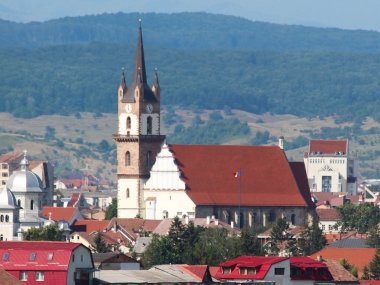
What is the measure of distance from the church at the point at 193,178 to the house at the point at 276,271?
58926mm

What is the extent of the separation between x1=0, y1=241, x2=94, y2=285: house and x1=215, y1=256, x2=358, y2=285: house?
30.4 ft

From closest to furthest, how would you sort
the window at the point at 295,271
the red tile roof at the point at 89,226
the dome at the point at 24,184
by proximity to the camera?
the window at the point at 295,271 → the dome at the point at 24,184 → the red tile roof at the point at 89,226

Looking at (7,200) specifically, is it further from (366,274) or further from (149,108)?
(149,108)

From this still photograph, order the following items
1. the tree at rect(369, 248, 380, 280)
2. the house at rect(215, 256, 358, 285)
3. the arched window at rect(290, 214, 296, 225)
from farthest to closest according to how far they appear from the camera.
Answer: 1. the arched window at rect(290, 214, 296, 225)
2. the tree at rect(369, 248, 380, 280)
3. the house at rect(215, 256, 358, 285)

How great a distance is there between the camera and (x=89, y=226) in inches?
5295

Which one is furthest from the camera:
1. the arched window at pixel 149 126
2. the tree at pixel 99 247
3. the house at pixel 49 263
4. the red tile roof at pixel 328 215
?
the red tile roof at pixel 328 215

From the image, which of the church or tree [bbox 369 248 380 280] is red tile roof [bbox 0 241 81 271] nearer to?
tree [bbox 369 248 380 280]

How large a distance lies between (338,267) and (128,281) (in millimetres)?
19731

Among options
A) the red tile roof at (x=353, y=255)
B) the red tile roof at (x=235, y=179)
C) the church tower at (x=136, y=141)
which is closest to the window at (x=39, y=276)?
the red tile roof at (x=353, y=255)

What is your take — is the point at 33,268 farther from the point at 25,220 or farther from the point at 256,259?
the point at 25,220

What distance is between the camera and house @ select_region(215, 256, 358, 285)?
70312mm

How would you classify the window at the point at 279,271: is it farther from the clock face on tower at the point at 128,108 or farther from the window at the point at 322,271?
the clock face on tower at the point at 128,108

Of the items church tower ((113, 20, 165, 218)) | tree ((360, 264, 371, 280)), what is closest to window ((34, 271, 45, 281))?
tree ((360, 264, 371, 280))

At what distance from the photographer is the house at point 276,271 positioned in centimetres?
7031
